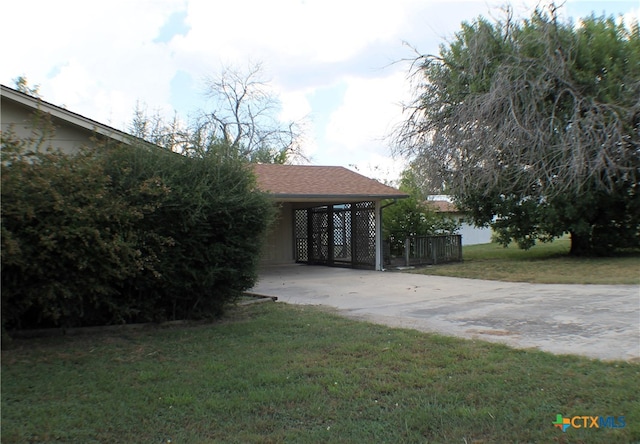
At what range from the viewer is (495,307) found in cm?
1005

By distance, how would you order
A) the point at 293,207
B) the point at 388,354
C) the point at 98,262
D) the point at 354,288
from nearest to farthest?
1. the point at 388,354
2. the point at 98,262
3. the point at 354,288
4. the point at 293,207

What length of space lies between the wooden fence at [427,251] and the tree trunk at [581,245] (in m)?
4.80

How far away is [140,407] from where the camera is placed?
488 centimetres

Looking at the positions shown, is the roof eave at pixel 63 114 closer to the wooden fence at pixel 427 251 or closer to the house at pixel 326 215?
the house at pixel 326 215

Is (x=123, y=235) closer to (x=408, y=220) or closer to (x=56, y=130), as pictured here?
(x=56, y=130)

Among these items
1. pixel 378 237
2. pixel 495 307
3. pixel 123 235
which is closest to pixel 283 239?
pixel 378 237

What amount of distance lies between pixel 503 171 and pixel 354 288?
653 cm

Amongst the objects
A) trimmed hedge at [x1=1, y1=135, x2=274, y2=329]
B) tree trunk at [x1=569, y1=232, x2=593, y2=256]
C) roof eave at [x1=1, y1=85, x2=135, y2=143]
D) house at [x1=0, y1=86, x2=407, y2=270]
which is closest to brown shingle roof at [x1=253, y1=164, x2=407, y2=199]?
house at [x1=0, y1=86, x2=407, y2=270]

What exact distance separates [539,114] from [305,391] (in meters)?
12.9

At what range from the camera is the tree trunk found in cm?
2097

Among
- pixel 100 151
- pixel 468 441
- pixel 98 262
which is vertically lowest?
pixel 468 441

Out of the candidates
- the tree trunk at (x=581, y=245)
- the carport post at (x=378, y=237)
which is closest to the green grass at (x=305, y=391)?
the carport post at (x=378, y=237)

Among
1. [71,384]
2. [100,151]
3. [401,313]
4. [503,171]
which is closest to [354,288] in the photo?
[401,313]

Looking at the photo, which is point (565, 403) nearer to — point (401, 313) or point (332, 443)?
point (332, 443)
